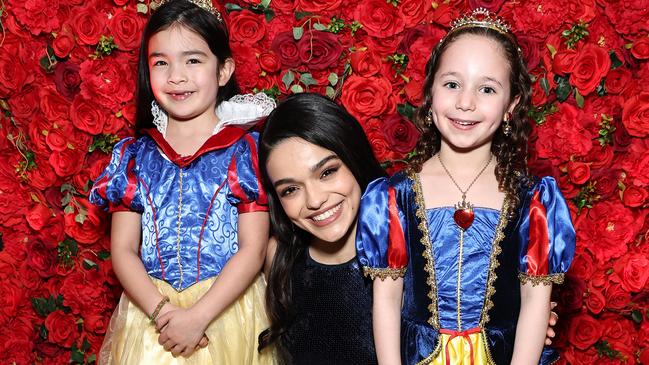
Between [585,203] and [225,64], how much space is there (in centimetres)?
124

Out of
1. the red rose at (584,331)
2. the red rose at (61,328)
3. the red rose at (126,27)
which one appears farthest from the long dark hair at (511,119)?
the red rose at (61,328)

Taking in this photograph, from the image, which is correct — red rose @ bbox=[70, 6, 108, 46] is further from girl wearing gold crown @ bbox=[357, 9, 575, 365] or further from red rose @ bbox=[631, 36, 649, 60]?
red rose @ bbox=[631, 36, 649, 60]

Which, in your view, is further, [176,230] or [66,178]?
[66,178]

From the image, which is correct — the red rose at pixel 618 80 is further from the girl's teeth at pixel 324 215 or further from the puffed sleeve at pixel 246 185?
the puffed sleeve at pixel 246 185

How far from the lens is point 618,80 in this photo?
2408 mm

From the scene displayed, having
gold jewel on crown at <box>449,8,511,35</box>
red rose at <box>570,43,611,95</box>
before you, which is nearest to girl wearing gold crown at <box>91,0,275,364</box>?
gold jewel on crown at <box>449,8,511,35</box>

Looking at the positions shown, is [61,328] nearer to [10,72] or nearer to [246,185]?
[10,72]

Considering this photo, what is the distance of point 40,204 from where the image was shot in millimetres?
2789

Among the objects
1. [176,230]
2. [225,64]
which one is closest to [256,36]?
[225,64]

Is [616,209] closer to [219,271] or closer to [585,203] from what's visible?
[585,203]

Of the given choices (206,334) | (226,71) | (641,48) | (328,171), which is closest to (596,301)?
(641,48)

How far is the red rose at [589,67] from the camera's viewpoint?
2367 millimetres

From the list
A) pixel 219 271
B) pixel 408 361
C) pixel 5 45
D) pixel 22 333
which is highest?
pixel 5 45

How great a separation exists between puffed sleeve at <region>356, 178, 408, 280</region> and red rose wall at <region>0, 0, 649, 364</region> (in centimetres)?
56
